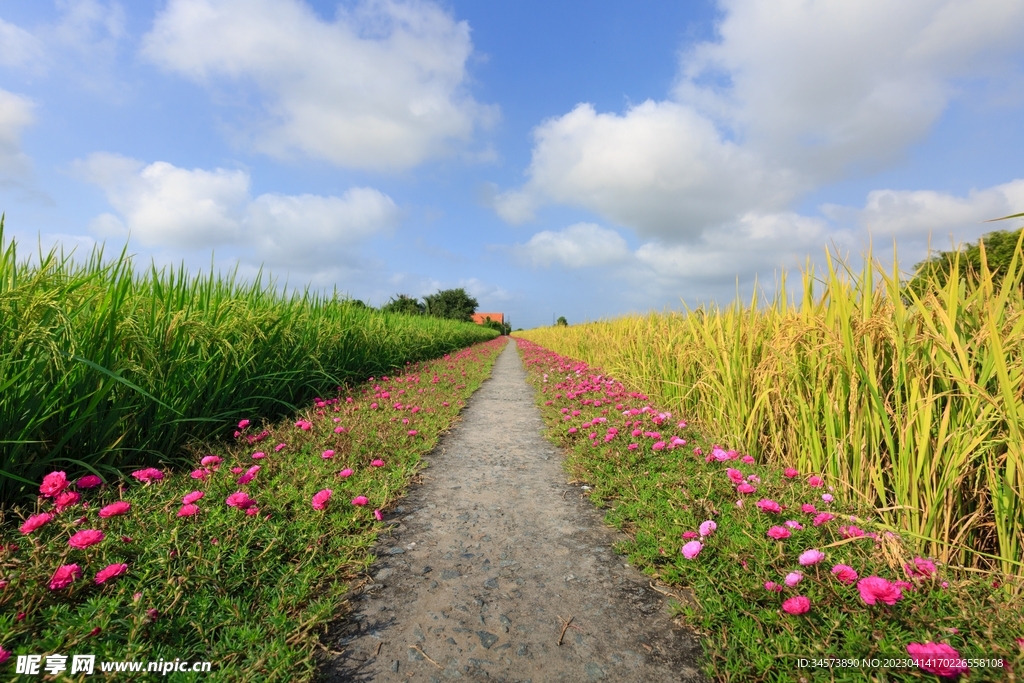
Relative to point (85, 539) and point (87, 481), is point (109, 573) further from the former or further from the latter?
point (87, 481)

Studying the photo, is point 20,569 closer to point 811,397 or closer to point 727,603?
point 727,603

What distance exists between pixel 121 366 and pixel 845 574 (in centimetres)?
401

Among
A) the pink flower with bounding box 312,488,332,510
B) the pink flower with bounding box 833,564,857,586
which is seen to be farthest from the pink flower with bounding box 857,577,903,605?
the pink flower with bounding box 312,488,332,510

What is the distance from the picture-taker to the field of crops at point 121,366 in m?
2.39

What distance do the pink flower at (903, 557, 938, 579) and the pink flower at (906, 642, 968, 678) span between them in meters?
0.46

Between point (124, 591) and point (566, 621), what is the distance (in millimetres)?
1683

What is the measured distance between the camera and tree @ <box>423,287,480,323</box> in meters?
49.6

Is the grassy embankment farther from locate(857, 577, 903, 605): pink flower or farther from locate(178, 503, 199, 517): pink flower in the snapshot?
locate(857, 577, 903, 605): pink flower

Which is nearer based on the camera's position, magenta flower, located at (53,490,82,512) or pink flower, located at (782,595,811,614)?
pink flower, located at (782,595,811,614)

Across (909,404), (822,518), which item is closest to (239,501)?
(822,518)

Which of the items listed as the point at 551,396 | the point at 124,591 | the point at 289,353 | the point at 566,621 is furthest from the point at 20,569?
the point at 551,396

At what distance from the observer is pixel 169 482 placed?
2748 millimetres

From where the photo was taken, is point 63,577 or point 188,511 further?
point 188,511

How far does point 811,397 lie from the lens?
3.09 metres
